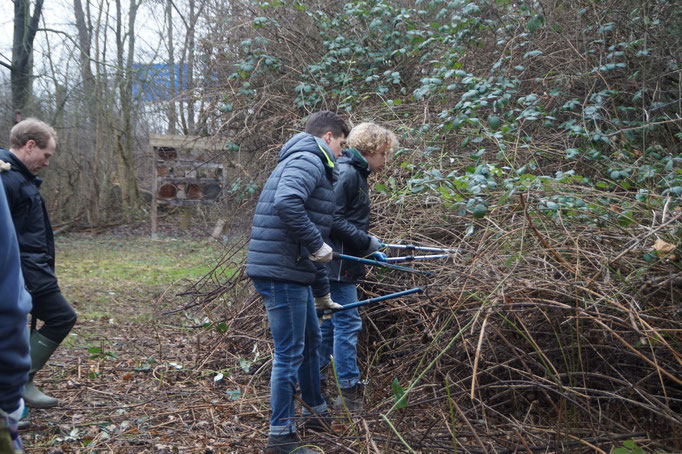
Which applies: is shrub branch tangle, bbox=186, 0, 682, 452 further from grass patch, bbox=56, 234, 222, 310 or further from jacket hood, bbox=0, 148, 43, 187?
jacket hood, bbox=0, 148, 43, 187

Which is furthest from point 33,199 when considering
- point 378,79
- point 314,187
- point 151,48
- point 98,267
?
point 151,48

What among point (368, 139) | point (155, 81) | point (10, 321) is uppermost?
point (155, 81)

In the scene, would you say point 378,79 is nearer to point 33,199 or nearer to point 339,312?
point 339,312

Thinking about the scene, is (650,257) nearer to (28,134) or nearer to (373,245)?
(373,245)

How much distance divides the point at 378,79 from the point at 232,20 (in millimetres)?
2115

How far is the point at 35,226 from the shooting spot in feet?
12.7

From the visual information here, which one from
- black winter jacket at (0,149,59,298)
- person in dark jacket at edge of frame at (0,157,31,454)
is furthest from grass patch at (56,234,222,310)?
person in dark jacket at edge of frame at (0,157,31,454)

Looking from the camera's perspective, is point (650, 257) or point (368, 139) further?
point (368, 139)

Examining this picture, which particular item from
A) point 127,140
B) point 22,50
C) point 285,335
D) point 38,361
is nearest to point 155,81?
point 22,50

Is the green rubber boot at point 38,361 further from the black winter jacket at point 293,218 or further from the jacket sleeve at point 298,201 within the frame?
the jacket sleeve at point 298,201

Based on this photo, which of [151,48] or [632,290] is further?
[151,48]

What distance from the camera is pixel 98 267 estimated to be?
10977mm

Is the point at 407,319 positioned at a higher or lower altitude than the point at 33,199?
lower

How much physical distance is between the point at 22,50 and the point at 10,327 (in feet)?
52.5
